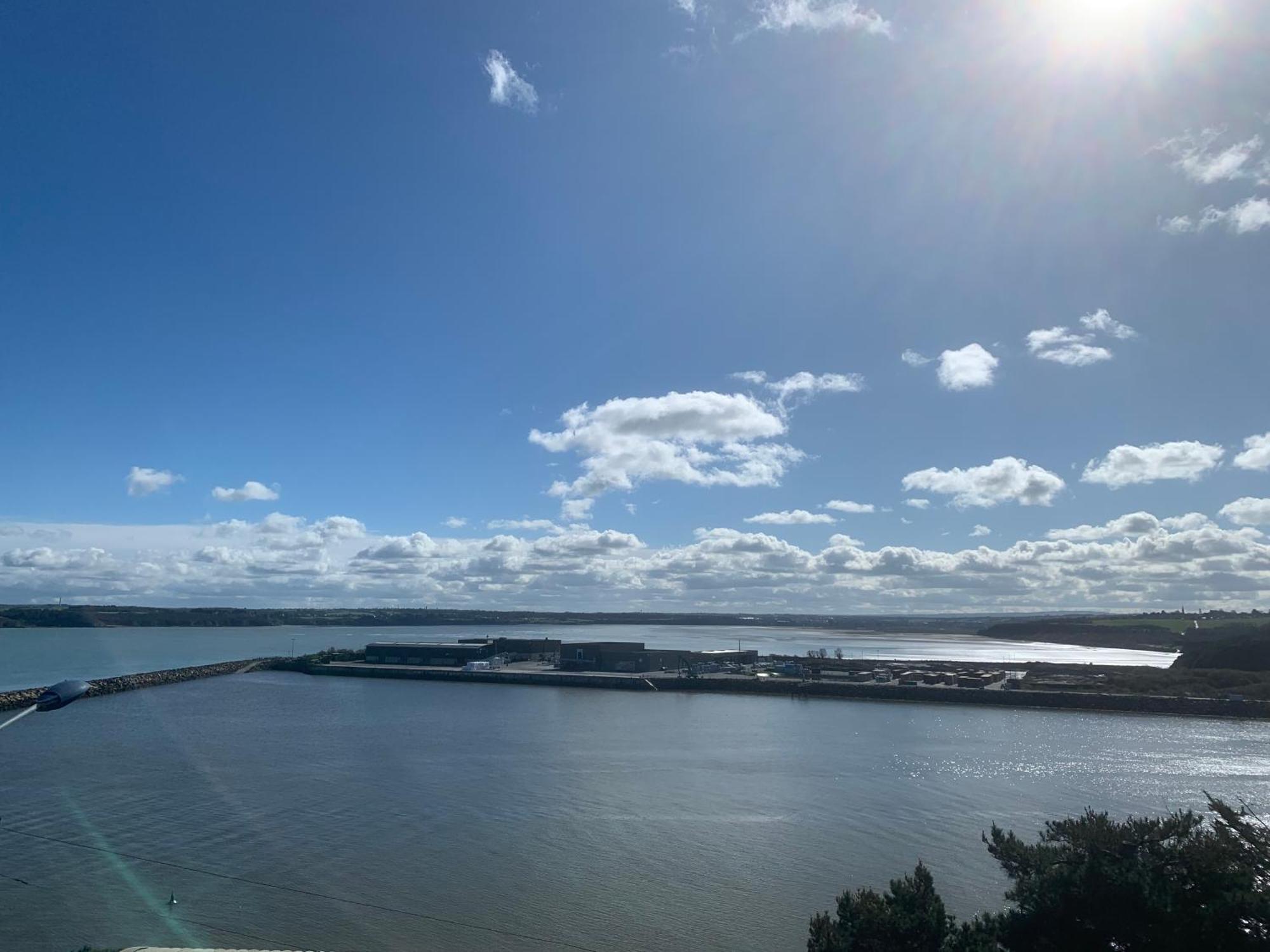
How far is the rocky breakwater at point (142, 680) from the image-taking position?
30844 mm

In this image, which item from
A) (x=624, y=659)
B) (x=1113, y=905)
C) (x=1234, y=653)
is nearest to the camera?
(x=1113, y=905)

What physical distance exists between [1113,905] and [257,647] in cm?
8350

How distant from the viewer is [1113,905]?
6.40 m

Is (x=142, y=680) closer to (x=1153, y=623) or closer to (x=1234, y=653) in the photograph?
(x=1234, y=653)

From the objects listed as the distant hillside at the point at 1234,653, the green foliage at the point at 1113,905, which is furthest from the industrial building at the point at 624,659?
the green foliage at the point at 1113,905

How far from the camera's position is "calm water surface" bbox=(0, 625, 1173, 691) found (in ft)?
173

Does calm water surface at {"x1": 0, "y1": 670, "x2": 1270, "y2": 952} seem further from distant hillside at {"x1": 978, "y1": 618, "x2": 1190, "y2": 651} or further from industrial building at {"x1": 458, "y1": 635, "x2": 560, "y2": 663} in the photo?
distant hillside at {"x1": 978, "y1": 618, "x2": 1190, "y2": 651}

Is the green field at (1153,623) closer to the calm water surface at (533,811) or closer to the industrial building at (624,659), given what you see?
the industrial building at (624,659)

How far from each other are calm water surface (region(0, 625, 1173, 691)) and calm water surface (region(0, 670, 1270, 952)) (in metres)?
26.1

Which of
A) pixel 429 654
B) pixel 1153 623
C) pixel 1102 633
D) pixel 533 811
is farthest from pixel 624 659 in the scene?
pixel 1153 623

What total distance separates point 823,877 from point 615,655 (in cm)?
3312

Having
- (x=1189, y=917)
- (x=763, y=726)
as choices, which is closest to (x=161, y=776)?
(x=763, y=726)

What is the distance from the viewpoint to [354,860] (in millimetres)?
12578

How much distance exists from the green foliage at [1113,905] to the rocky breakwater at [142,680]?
34.0 m
